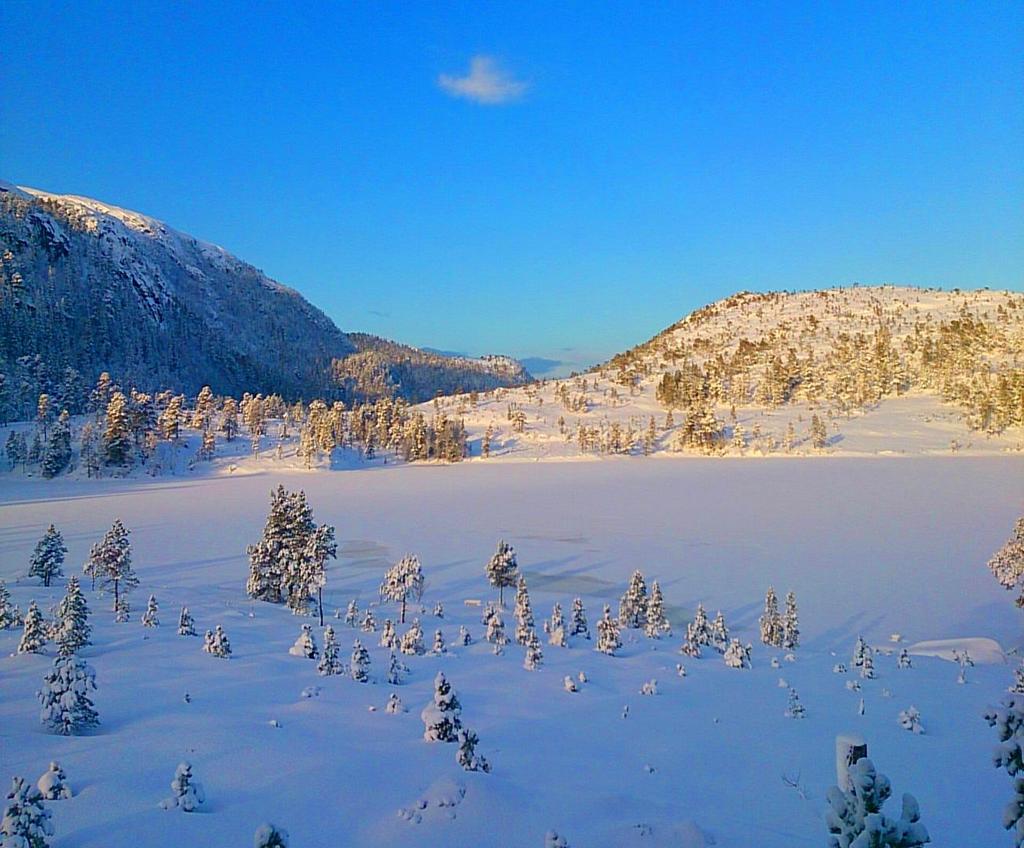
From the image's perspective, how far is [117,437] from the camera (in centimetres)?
10669

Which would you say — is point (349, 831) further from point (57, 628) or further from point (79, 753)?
point (57, 628)

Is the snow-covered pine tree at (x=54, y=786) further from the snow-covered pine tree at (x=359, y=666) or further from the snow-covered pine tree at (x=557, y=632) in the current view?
the snow-covered pine tree at (x=557, y=632)

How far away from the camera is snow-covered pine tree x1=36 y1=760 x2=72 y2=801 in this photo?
8.00 m

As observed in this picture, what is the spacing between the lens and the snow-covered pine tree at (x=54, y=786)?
800cm

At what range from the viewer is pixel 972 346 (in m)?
174

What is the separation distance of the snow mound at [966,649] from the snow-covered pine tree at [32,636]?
31052 millimetres

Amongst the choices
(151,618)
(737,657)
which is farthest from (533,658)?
(151,618)

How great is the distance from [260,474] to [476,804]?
115 metres

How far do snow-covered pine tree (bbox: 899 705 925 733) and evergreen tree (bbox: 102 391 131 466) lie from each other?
11906cm

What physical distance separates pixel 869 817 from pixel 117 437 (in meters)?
125

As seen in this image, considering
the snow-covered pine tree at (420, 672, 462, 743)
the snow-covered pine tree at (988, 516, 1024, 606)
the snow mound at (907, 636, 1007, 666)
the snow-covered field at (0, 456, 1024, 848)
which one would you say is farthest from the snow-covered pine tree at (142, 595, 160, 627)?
the snow-covered pine tree at (988, 516, 1024, 606)

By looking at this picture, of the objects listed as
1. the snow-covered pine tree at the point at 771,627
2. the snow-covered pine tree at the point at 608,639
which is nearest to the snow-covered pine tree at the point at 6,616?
the snow-covered pine tree at the point at 608,639

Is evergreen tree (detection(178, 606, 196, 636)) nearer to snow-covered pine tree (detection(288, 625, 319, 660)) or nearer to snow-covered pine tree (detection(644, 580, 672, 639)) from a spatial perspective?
snow-covered pine tree (detection(288, 625, 319, 660))

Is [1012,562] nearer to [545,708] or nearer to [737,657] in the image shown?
[737,657]
